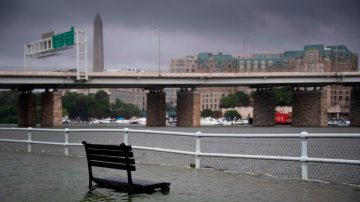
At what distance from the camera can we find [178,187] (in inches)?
490

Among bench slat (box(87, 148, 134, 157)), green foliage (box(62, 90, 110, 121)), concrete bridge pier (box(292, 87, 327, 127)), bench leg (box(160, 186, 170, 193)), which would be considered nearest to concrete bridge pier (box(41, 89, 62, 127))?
concrete bridge pier (box(292, 87, 327, 127))

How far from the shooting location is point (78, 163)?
18.7 m

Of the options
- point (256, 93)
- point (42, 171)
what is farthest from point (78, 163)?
point (256, 93)

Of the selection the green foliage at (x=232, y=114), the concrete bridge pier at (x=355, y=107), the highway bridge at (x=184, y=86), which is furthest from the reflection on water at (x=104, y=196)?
the green foliage at (x=232, y=114)

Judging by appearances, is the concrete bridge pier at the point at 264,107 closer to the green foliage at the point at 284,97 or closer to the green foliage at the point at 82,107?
the green foliage at the point at 284,97

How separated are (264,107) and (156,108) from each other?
78.0 feet

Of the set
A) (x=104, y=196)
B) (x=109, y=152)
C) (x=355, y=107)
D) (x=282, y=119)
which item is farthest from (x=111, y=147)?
(x=282, y=119)

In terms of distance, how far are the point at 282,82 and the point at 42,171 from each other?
90597mm

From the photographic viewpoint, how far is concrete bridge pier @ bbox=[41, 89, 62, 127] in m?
103

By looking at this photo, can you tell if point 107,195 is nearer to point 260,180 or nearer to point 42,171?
point 260,180

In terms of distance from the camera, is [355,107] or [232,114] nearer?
[355,107]

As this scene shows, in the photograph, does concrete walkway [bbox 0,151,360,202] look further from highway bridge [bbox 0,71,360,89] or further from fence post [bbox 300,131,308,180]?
highway bridge [bbox 0,71,360,89]

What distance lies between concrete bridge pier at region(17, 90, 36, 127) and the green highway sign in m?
14.5

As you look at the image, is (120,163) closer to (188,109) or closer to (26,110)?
(188,109)
